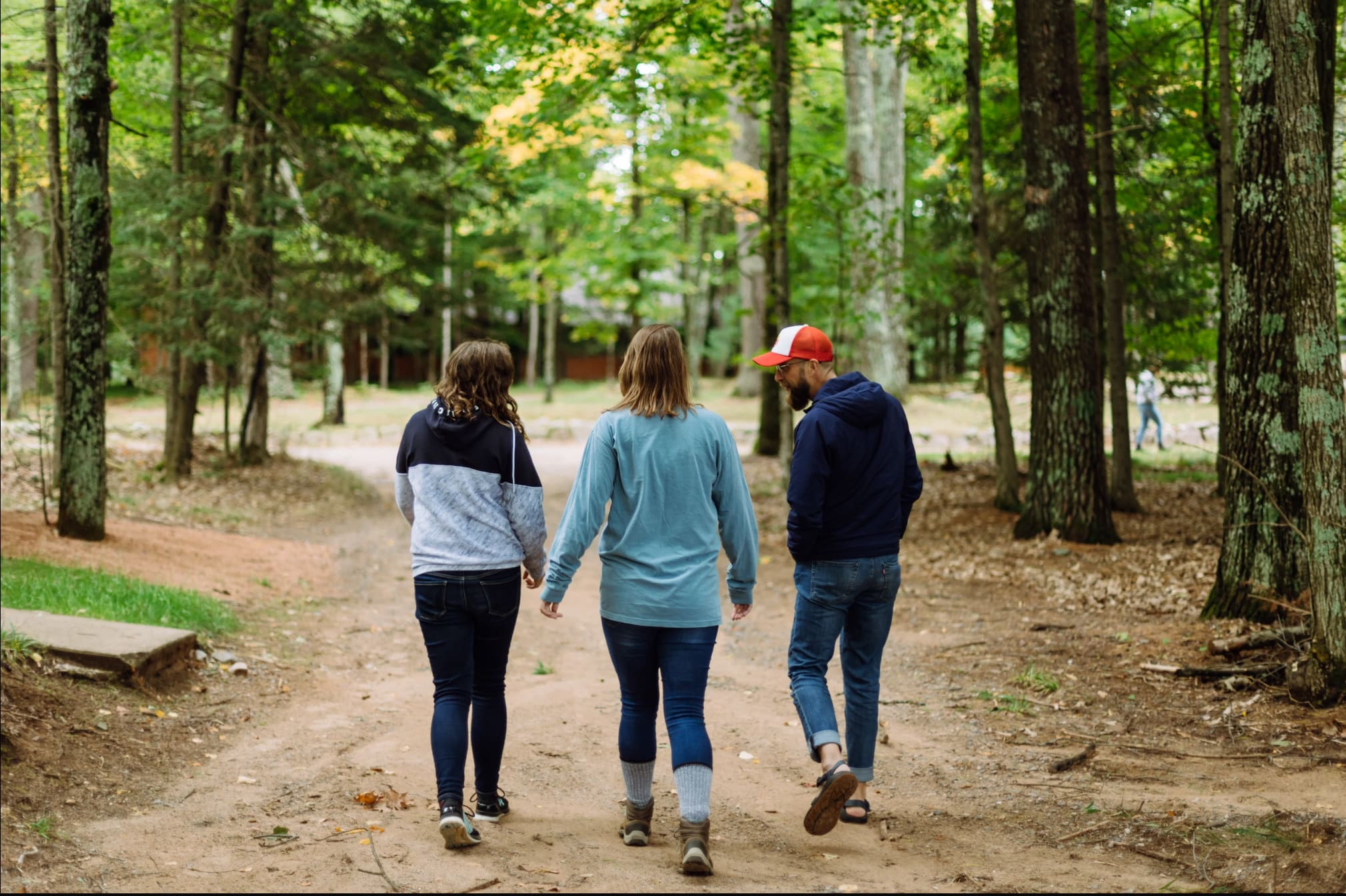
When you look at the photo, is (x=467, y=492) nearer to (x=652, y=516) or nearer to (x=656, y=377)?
(x=652, y=516)

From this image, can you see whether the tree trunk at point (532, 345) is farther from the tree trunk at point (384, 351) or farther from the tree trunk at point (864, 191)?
the tree trunk at point (864, 191)

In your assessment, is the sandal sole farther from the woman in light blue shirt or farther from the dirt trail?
the woman in light blue shirt

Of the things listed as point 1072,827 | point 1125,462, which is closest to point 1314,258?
point 1072,827

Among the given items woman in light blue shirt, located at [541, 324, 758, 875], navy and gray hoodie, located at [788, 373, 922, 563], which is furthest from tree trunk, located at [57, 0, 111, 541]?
navy and gray hoodie, located at [788, 373, 922, 563]

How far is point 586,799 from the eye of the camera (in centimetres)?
552

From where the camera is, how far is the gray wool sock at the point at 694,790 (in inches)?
174

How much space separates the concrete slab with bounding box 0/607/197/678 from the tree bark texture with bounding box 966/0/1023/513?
9830mm

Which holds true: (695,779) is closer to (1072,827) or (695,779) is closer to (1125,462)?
(1072,827)

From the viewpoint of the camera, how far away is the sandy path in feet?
14.0

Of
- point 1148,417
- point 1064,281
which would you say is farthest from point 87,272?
point 1148,417

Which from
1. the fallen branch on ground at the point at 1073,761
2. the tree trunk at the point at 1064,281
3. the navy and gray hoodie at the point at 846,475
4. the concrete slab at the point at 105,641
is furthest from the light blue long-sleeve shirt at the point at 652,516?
the tree trunk at the point at 1064,281

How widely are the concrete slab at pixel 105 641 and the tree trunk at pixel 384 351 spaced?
39.7 feet

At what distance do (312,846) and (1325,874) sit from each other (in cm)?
393

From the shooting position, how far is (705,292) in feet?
135
